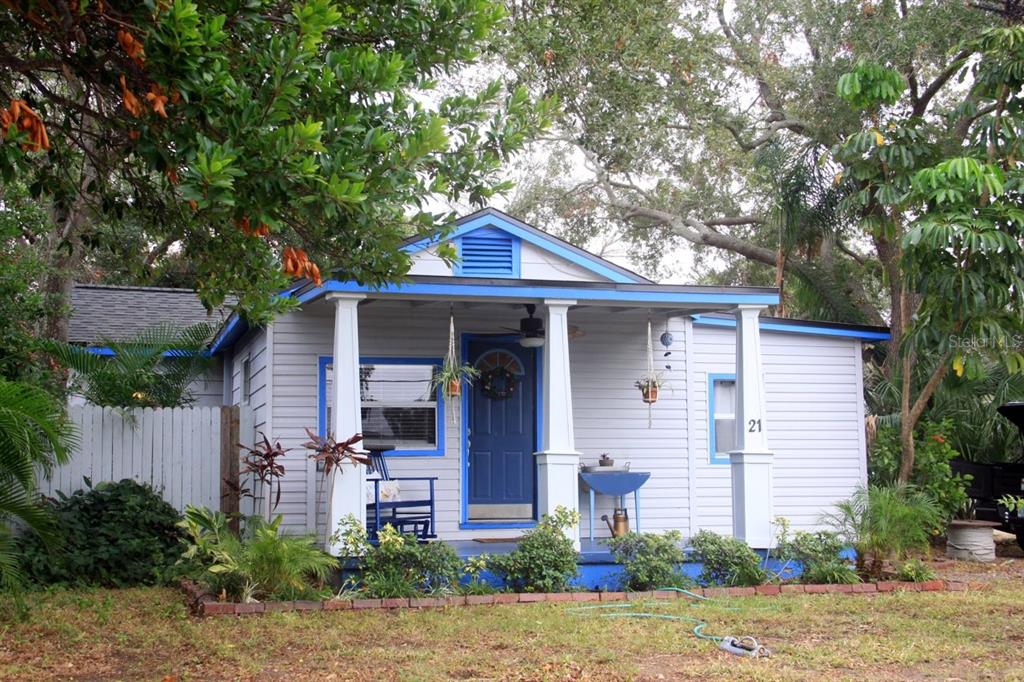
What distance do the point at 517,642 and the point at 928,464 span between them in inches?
313

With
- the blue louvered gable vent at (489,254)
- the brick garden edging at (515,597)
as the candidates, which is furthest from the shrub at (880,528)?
the blue louvered gable vent at (489,254)

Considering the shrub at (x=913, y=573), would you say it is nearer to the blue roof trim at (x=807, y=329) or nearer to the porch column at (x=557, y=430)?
the porch column at (x=557, y=430)

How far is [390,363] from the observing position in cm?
1200

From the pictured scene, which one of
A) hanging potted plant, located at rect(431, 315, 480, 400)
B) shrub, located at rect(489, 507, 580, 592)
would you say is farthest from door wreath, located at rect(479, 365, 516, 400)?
shrub, located at rect(489, 507, 580, 592)

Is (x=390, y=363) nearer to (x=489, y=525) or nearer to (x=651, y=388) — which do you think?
(x=489, y=525)

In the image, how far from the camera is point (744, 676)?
650cm

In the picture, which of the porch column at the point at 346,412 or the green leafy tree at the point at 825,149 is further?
the green leafy tree at the point at 825,149

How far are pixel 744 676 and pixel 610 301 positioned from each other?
5.07 metres

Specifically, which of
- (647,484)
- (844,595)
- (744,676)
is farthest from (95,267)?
(744,676)

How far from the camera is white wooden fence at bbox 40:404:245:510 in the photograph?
1139 centimetres

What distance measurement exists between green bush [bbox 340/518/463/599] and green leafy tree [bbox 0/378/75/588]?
251 centimetres

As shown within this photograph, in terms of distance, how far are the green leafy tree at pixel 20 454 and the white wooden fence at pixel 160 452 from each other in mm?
2253

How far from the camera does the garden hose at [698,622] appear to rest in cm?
712

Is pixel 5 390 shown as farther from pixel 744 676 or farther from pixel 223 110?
pixel 744 676
